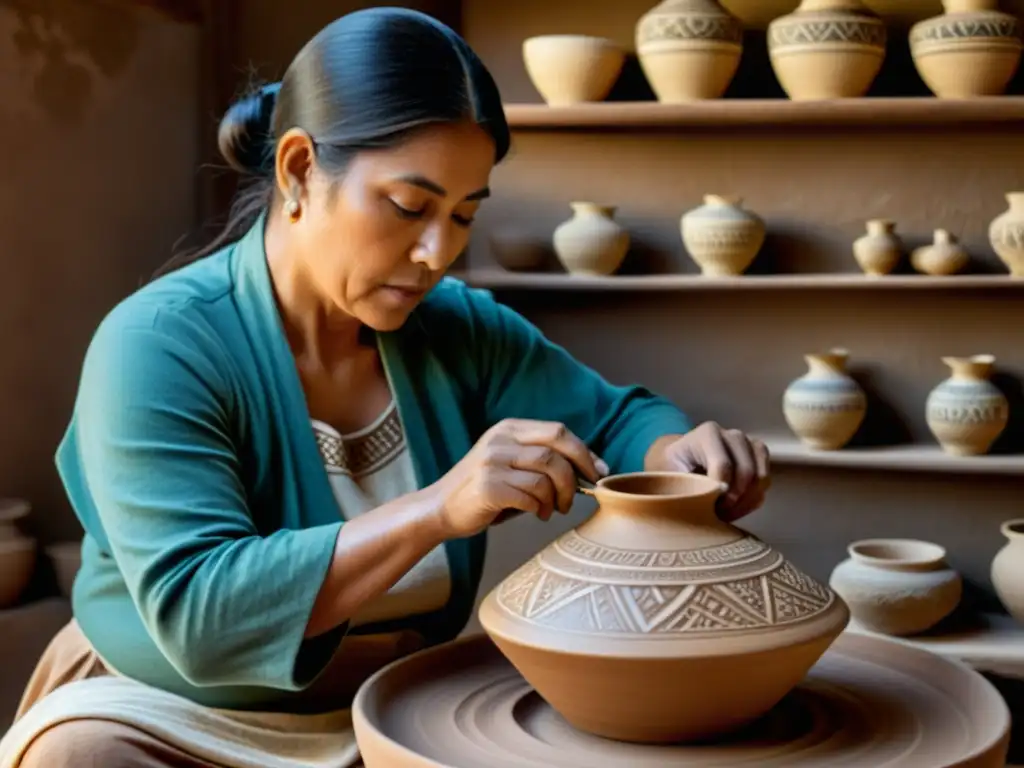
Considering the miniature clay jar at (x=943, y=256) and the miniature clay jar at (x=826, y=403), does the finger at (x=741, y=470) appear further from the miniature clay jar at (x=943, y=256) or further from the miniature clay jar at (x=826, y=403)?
the miniature clay jar at (x=943, y=256)

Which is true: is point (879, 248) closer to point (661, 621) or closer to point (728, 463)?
point (728, 463)

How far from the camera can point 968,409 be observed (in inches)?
120

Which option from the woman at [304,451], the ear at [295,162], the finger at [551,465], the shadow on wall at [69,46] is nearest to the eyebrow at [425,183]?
the woman at [304,451]

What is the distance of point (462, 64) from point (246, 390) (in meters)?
0.51

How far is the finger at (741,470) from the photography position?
1646mm

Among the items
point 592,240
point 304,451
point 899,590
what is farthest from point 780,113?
point 304,451

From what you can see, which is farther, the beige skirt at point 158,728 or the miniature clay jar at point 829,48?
the miniature clay jar at point 829,48

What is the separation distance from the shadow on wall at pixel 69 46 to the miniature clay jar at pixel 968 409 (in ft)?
6.95

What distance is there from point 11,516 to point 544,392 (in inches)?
60.0

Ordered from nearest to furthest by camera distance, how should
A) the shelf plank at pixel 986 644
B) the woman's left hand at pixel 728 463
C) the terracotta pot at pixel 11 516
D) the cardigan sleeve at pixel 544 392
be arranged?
the woman's left hand at pixel 728 463, the cardigan sleeve at pixel 544 392, the shelf plank at pixel 986 644, the terracotta pot at pixel 11 516

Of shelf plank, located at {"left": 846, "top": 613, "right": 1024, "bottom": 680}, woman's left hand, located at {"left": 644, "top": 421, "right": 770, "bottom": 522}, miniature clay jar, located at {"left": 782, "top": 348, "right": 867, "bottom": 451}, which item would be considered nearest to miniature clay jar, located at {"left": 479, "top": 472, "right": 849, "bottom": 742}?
woman's left hand, located at {"left": 644, "top": 421, "right": 770, "bottom": 522}

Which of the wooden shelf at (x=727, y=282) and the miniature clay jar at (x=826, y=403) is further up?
the wooden shelf at (x=727, y=282)

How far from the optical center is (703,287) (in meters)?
3.23

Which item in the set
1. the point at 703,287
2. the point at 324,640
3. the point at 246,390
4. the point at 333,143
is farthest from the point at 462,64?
the point at 703,287
